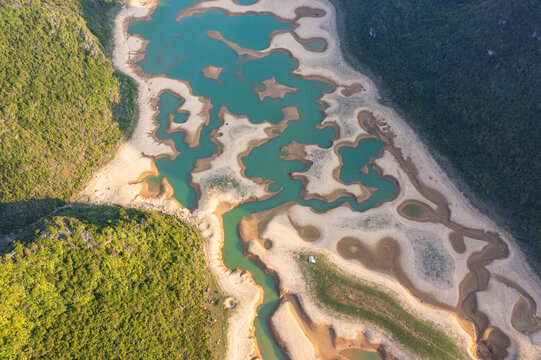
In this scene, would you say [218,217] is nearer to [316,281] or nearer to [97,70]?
[316,281]

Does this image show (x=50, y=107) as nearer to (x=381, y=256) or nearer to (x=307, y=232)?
(x=307, y=232)

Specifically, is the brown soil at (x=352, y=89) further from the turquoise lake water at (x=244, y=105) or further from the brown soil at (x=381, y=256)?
the brown soil at (x=381, y=256)

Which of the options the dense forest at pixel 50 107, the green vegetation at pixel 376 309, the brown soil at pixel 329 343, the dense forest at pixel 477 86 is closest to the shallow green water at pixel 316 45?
the dense forest at pixel 477 86

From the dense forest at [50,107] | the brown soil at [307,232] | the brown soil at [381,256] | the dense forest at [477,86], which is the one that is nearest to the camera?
the brown soil at [381,256]

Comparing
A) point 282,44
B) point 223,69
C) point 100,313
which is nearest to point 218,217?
point 100,313

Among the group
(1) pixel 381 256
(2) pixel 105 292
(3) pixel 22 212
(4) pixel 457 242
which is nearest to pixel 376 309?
(1) pixel 381 256
